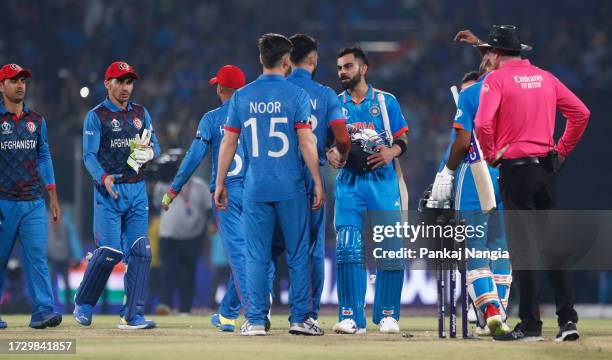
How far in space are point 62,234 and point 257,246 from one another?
7.71 meters

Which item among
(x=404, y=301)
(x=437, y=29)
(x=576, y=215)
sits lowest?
(x=404, y=301)

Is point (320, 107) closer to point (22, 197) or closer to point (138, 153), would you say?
point (138, 153)

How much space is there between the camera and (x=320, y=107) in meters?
10.1

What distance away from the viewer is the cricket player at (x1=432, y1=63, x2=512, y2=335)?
31.3 feet

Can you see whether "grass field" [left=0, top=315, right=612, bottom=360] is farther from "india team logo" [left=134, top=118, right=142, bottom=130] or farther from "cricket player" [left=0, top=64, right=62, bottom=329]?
"india team logo" [left=134, top=118, right=142, bottom=130]

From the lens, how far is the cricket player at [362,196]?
1037 cm

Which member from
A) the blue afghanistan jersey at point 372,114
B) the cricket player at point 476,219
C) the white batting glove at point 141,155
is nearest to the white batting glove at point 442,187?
the cricket player at point 476,219

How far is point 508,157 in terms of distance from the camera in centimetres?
927

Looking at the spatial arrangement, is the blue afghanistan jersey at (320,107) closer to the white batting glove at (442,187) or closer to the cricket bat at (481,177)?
the white batting glove at (442,187)

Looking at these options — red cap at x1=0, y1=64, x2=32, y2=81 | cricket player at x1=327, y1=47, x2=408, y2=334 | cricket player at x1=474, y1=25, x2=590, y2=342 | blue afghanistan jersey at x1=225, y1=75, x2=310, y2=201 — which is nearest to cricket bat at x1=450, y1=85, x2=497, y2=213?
cricket player at x1=474, y1=25, x2=590, y2=342

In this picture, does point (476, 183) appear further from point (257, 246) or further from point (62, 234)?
point (62, 234)

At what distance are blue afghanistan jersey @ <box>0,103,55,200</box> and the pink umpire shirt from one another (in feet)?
14.2

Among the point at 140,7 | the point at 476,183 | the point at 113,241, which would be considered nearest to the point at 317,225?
the point at 476,183

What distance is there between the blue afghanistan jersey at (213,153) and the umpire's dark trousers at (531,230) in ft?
8.64
